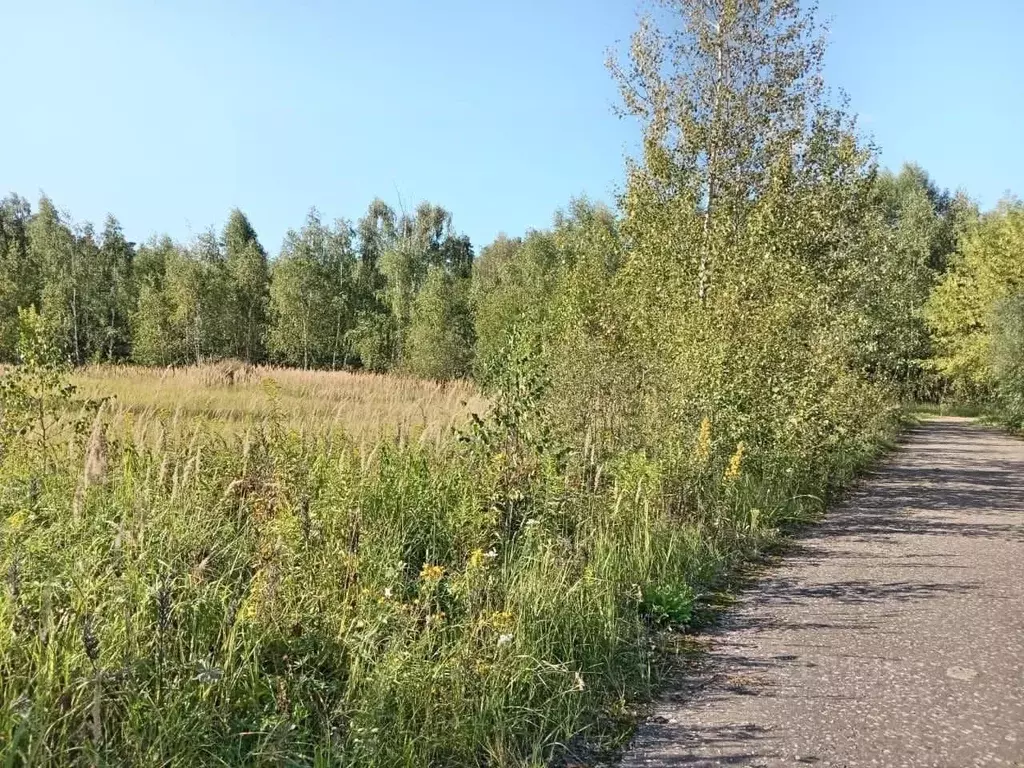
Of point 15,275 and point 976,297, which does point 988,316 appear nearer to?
point 976,297

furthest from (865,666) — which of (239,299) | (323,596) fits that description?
(239,299)

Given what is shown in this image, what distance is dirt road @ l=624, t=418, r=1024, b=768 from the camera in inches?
128

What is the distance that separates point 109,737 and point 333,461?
295cm

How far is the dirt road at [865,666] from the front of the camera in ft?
10.7

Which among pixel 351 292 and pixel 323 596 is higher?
pixel 351 292

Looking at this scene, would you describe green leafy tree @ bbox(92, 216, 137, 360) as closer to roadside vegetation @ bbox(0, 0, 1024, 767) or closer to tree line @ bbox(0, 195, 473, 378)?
tree line @ bbox(0, 195, 473, 378)

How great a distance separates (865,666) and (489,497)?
2.44 m

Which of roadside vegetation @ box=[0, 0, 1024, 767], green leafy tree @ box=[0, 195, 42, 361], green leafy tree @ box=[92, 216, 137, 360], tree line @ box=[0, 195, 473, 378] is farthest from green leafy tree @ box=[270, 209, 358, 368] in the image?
roadside vegetation @ box=[0, 0, 1024, 767]

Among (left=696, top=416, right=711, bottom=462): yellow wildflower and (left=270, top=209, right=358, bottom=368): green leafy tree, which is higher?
(left=270, top=209, right=358, bottom=368): green leafy tree

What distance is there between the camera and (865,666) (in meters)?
4.12

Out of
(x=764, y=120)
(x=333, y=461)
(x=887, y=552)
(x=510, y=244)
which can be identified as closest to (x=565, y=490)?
(x=333, y=461)

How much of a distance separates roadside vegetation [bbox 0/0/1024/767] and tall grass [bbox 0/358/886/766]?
19 mm

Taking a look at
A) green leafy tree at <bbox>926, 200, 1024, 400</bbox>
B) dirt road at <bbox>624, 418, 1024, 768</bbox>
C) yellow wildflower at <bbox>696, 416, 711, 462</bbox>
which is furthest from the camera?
green leafy tree at <bbox>926, 200, 1024, 400</bbox>

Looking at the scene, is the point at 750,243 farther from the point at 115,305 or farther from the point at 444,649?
the point at 115,305
